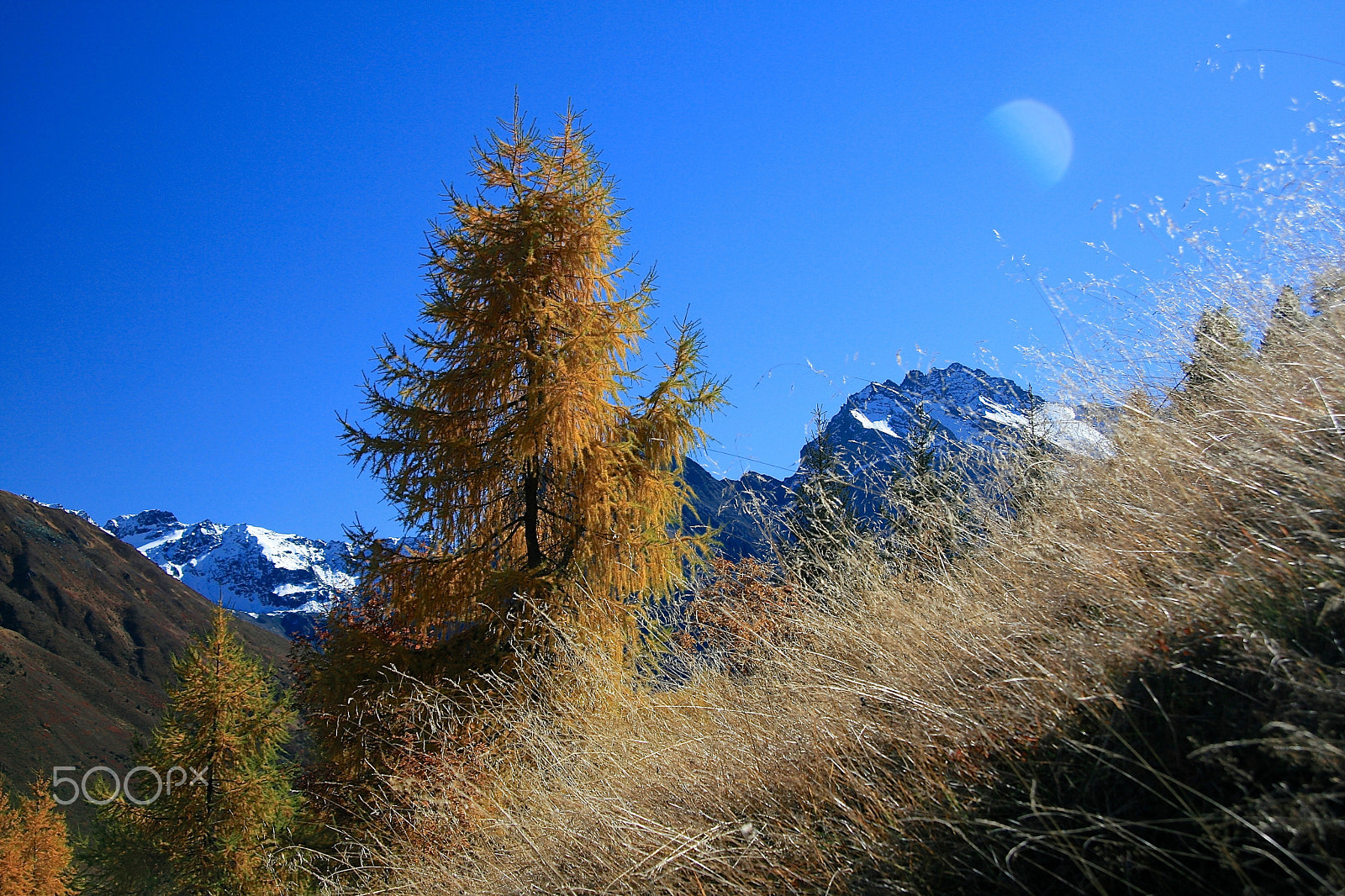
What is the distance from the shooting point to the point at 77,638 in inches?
4702

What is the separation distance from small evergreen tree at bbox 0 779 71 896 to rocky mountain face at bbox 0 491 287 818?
192 ft

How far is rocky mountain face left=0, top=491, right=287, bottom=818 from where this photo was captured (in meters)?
87.2

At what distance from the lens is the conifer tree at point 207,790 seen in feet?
45.6

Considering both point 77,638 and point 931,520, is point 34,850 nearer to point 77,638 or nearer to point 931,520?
point 931,520

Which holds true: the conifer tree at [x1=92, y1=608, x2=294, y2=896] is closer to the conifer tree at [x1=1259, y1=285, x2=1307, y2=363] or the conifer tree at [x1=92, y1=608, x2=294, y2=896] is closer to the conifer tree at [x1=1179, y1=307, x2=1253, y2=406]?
the conifer tree at [x1=1179, y1=307, x2=1253, y2=406]

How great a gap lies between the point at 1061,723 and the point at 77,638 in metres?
165

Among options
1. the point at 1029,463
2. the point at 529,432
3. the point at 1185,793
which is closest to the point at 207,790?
the point at 529,432

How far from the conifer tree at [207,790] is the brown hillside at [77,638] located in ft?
248

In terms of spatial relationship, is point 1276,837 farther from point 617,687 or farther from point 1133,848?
point 617,687

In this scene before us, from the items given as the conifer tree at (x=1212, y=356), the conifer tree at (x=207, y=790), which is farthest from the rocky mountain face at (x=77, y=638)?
the conifer tree at (x=1212, y=356)

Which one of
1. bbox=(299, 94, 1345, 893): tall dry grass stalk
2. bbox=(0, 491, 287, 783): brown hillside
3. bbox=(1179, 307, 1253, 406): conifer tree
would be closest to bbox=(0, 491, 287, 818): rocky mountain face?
bbox=(0, 491, 287, 783): brown hillside

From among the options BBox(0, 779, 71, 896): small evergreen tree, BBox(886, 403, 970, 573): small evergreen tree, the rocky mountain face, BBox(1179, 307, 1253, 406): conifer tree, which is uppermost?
the rocky mountain face

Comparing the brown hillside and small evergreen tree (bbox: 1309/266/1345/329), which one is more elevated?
the brown hillside

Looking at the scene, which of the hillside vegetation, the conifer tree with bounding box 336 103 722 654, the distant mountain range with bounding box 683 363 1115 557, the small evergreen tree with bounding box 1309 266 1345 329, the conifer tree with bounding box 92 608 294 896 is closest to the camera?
the hillside vegetation
